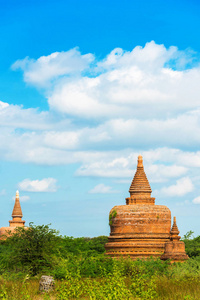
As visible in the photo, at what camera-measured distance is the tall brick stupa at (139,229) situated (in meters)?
36.8

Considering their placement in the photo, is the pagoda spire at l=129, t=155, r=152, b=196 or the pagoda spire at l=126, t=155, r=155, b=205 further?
the pagoda spire at l=129, t=155, r=152, b=196

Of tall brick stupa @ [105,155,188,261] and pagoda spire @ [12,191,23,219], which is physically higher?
pagoda spire @ [12,191,23,219]

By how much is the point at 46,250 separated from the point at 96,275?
3.76m

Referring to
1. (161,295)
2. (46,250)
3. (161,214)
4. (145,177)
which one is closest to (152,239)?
(161,214)

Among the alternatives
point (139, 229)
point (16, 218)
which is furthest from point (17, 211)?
point (139, 229)

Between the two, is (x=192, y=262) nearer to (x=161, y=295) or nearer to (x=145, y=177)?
(x=145, y=177)

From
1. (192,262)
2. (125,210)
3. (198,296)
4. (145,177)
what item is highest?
(145,177)

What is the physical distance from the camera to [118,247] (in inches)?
1480

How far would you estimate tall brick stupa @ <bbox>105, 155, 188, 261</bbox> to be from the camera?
3684cm

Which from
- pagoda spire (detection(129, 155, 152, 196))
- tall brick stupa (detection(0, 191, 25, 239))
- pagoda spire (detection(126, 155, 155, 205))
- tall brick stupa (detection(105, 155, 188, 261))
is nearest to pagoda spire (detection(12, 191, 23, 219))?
tall brick stupa (detection(0, 191, 25, 239))

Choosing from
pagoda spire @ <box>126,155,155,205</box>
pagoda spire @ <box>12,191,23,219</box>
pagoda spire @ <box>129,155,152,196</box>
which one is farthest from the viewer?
pagoda spire @ <box>12,191,23,219</box>

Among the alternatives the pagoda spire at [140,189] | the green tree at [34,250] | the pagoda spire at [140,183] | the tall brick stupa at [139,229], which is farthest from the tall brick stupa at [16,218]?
the green tree at [34,250]

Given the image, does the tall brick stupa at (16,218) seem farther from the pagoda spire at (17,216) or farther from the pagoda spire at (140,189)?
the pagoda spire at (140,189)

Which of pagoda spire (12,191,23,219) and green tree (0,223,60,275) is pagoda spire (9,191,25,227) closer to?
pagoda spire (12,191,23,219)
